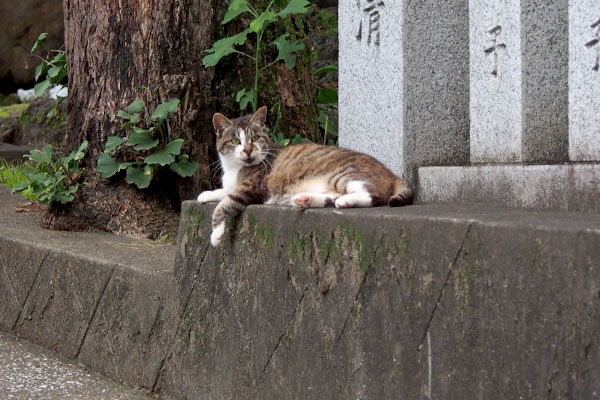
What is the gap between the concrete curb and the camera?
2244 millimetres

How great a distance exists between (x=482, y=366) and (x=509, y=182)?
1.28 metres

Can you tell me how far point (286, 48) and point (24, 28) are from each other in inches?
381

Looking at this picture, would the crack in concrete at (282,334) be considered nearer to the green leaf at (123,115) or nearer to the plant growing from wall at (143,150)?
the plant growing from wall at (143,150)

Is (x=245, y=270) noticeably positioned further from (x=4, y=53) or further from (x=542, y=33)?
(x=4, y=53)

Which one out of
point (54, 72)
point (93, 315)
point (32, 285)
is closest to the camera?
point (93, 315)

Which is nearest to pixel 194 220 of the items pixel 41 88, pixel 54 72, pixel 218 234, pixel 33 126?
pixel 218 234

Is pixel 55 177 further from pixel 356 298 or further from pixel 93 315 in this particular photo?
pixel 356 298

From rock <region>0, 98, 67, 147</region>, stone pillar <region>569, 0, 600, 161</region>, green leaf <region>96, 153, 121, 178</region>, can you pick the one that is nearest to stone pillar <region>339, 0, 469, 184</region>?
stone pillar <region>569, 0, 600, 161</region>

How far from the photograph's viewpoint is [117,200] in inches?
215

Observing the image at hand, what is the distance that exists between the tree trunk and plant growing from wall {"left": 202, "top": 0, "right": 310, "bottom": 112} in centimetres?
A: 15

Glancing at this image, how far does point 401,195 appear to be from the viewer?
10.9 ft

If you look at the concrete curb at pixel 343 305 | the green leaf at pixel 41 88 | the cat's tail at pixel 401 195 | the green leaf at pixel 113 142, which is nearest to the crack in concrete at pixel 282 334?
the concrete curb at pixel 343 305

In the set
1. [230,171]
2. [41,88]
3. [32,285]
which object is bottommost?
[32,285]

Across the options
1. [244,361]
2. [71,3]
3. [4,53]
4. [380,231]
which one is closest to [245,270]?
[244,361]
